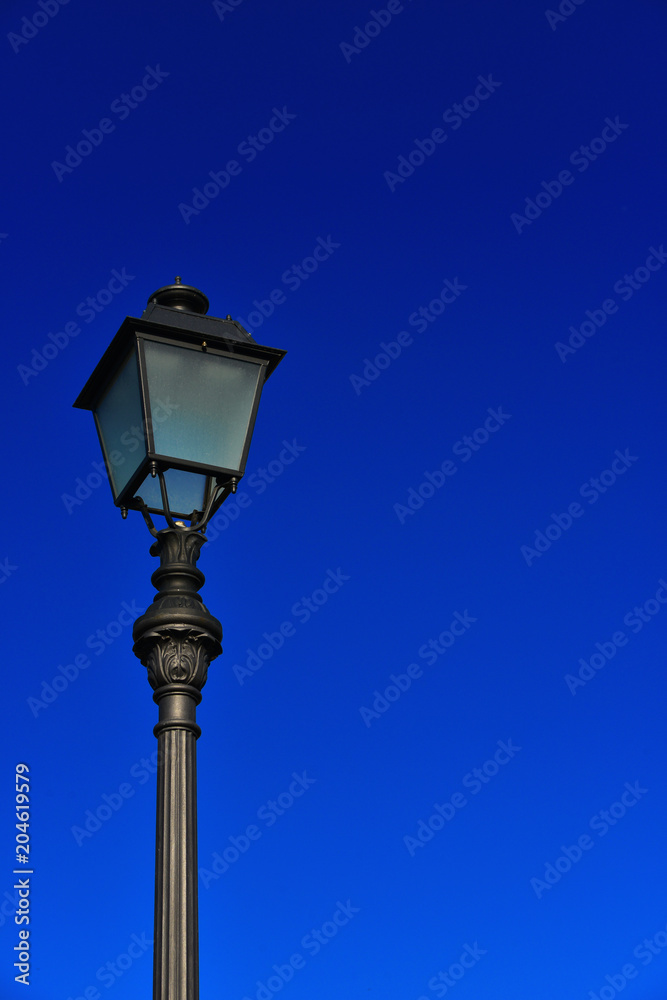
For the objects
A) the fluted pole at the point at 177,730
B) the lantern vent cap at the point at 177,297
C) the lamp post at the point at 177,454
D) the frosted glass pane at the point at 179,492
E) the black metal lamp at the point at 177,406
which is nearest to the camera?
the fluted pole at the point at 177,730

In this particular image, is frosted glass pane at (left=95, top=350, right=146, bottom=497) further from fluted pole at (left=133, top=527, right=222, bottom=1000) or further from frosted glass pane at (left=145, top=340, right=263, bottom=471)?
fluted pole at (left=133, top=527, right=222, bottom=1000)

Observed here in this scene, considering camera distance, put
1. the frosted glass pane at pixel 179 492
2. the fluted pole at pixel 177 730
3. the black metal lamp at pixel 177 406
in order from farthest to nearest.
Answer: the frosted glass pane at pixel 179 492
the black metal lamp at pixel 177 406
the fluted pole at pixel 177 730

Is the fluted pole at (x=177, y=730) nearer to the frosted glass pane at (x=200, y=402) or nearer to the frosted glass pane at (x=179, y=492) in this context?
the frosted glass pane at (x=179, y=492)

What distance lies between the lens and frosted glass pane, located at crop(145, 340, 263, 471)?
5062mm

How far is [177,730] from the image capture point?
15.3ft

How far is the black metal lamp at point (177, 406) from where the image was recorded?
505cm

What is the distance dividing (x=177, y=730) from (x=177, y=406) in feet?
4.59

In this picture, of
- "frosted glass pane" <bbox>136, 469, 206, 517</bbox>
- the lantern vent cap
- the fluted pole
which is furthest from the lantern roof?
the fluted pole

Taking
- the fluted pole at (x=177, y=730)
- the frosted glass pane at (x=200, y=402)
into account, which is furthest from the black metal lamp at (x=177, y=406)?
the fluted pole at (x=177, y=730)

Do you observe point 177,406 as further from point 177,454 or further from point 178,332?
point 178,332

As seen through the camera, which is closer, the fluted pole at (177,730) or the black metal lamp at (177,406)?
the fluted pole at (177,730)

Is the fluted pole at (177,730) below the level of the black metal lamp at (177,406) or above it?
below

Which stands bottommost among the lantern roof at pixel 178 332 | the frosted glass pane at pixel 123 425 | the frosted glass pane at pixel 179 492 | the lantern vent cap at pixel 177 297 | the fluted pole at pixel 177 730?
the fluted pole at pixel 177 730

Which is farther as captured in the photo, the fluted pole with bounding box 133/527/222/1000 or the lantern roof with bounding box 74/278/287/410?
the lantern roof with bounding box 74/278/287/410
